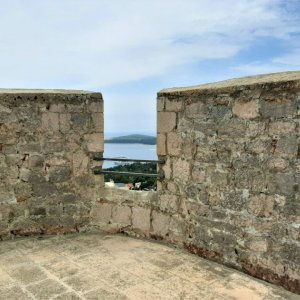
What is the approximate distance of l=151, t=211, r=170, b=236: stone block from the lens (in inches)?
172

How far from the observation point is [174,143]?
4.22 meters

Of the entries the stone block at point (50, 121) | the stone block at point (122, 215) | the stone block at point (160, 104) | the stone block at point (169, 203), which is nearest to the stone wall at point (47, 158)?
the stone block at point (50, 121)

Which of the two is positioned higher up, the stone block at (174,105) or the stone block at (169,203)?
the stone block at (174,105)

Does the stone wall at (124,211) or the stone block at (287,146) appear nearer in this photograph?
the stone block at (287,146)

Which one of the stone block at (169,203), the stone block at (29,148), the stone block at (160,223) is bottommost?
the stone block at (160,223)

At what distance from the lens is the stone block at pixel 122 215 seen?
184 inches

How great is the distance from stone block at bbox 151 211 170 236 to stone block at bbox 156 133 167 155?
0.73 m

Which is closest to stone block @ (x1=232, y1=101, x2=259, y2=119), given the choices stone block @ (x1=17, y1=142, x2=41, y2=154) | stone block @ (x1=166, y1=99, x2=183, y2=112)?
stone block @ (x1=166, y1=99, x2=183, y2=112)

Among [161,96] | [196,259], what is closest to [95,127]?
[161,96]

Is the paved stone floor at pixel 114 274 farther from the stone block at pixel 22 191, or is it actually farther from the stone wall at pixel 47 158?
the stone block at pixel 22 191

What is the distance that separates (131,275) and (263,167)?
1.57 metres

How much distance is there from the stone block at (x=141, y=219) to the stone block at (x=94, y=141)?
2.94 feet

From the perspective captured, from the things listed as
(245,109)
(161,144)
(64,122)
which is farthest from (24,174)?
(245,109)

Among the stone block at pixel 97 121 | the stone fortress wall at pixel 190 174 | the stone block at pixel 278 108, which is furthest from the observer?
the stone block at pixel 97 121
